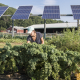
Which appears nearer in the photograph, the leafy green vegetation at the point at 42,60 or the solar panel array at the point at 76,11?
the leafy green vegetation at the point at 42,60

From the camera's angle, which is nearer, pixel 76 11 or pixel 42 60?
pixel 42 60

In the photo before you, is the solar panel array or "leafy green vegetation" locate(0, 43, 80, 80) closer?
"leafy green vegetation" locate(0, 43, 80, 80)

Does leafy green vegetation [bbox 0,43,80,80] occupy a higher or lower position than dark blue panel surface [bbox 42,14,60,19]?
lower

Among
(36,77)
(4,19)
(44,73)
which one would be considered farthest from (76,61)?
(4,19)

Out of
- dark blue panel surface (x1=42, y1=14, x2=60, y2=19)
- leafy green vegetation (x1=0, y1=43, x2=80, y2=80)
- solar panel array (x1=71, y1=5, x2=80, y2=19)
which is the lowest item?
leafy green vegetation (x1=0, y1=43, x2=80, y2=80)

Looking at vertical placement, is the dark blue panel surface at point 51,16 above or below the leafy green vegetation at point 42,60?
above

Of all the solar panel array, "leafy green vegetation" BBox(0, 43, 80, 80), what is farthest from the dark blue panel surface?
"leafy green vegetation" BBox(0, 43, 80, 80)

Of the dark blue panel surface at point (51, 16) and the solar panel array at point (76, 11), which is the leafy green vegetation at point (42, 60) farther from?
the solar panel array at point (76, 11)

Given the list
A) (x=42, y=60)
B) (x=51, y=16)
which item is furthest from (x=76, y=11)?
(x=42, y=60)

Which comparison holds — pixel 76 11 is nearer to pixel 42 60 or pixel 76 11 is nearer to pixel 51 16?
pixel 51 16

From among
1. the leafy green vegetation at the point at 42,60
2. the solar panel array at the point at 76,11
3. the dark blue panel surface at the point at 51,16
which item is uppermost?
the solar panel array at the point at 76,11

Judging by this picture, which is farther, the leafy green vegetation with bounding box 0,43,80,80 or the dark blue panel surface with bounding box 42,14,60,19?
the dark blue panel surface with bounding box 42,14,60,19

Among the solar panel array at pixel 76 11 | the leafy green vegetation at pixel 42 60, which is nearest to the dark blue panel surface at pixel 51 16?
the solar panel array at pixel 76 11

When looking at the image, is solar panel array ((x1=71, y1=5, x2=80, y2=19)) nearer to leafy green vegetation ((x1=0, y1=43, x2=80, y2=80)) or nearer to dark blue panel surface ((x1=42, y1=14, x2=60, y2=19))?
dark blue panel surface ((x1=42, y1=14, x2=60, y2=19))
